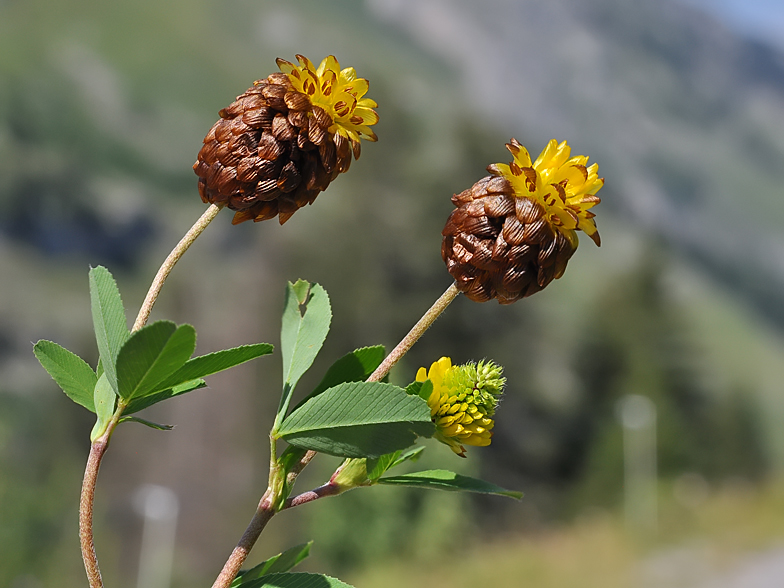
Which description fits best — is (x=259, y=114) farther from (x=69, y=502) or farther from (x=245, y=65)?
(x=245, y=65)

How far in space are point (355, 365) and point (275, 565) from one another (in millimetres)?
185

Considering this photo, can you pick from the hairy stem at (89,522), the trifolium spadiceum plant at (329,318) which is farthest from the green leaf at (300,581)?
the hairy stem at (89,522)

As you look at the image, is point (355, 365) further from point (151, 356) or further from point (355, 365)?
point (151, 356)

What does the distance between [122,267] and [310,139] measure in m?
46.7

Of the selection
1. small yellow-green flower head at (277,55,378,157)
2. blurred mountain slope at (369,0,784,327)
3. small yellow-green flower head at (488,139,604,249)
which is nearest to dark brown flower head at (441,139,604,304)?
small yellow-green flower head at (488,139,604,249)

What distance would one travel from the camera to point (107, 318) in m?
0.59

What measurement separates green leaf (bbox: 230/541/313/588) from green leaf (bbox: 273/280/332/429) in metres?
0.15

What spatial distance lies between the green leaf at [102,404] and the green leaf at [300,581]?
0.54 ft

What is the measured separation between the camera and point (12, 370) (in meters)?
32.9

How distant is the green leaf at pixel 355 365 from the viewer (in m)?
0.62

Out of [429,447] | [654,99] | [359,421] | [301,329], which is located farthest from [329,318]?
[654,99]

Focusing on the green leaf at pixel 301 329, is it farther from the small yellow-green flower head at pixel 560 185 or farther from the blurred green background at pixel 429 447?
the blurred green background at pixel 429 447

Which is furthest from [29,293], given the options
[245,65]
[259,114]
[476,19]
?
[476,19]

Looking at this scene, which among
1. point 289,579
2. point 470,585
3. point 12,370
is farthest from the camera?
point 12,370
